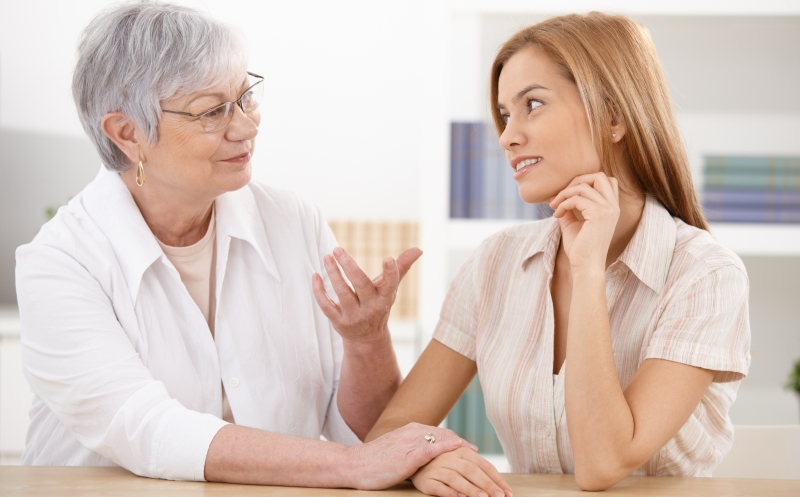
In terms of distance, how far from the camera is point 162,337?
1.62 m

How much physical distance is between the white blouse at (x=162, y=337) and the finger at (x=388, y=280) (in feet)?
1.08

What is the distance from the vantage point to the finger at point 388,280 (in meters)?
1.50

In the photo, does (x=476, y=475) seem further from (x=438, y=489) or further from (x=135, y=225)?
(x=135, y=225)

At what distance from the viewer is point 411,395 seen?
168 centimetres

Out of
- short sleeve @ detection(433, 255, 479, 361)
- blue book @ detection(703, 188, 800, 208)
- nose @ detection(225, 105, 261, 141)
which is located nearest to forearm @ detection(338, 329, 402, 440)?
short sleeve @ detection(433, 255, 479, 361)

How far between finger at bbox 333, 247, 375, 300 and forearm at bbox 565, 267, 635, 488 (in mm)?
412

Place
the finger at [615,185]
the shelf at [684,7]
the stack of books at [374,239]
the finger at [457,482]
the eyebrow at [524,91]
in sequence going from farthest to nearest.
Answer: the stack of books at [374,239]
the shelf at [684,7]
the eyebrow at [524,91]
the finger at [615,185]
the finger at [457,482]

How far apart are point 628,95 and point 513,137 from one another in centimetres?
24

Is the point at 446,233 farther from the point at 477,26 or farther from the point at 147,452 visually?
the point at 147,452

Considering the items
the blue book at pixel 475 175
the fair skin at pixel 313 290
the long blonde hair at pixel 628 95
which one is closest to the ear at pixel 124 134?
the fair skin at pixel 313 290

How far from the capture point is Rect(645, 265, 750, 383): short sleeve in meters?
1.34

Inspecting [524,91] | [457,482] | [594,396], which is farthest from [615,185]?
[457,482]

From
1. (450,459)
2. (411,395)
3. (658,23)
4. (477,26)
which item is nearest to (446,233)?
(477,26)

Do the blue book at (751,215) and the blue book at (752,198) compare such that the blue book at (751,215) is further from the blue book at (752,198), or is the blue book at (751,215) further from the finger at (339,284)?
the finger at (339,284)
